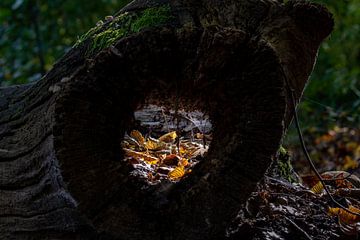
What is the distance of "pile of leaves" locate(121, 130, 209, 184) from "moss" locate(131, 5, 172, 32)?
0.53 meters

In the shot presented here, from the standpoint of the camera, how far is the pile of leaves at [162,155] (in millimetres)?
2240

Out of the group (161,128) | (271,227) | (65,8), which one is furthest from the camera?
(65,8)

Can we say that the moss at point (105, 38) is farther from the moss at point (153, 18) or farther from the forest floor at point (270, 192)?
the forest floor at point (270, 192)

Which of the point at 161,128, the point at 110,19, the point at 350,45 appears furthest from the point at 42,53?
the point at 350,45

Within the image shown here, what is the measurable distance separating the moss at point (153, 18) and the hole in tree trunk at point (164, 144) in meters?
0.35

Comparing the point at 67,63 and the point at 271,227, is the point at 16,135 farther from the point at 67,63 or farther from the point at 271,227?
the point at 271,227

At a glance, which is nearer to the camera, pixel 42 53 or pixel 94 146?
pixel 94 146

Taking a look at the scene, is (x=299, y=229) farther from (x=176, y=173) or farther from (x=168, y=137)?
(x=168, y=137)

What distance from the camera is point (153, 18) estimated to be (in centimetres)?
219

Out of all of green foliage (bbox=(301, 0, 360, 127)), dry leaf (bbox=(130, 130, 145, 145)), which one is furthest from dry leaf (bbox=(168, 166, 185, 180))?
green foliage (bbox=(301, 0, 360, 127))

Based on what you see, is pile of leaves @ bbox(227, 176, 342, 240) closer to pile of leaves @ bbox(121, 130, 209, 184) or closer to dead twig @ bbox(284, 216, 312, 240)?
dead twig @ bbox(284, 216, 312, 240)

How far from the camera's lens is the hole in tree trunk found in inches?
88.6

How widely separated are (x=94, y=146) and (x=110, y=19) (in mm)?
762

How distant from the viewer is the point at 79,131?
1.86 m
